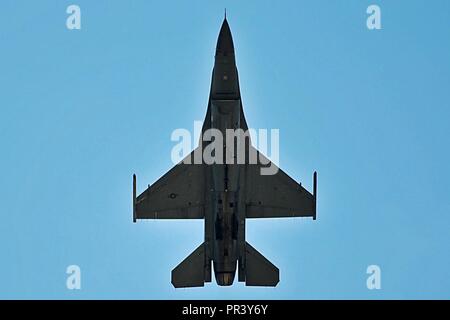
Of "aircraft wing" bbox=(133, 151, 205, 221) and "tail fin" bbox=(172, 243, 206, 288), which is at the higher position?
"aircraft wing" bbox=(133, 151, 205, 221)

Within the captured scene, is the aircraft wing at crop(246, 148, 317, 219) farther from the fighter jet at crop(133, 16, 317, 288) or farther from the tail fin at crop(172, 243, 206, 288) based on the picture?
the tail fin at crop(172, 243, 206, 288)

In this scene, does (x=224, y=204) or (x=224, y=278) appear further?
(x=224, y=278)

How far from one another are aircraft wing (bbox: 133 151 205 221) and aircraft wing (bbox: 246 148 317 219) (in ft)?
6.70

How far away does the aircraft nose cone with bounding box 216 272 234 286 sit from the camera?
122ft

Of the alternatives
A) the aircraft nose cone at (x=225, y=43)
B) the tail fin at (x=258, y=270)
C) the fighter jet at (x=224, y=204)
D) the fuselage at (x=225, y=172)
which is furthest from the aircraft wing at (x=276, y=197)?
the aircraft nose cone at (x=225, y=43)

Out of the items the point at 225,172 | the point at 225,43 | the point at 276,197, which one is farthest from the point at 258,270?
the point at 225,43

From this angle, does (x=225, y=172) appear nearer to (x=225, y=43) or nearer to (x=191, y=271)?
(x=225, y=43)

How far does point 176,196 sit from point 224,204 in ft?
10.2

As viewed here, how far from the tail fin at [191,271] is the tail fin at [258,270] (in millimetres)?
1841

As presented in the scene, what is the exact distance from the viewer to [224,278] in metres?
37.2

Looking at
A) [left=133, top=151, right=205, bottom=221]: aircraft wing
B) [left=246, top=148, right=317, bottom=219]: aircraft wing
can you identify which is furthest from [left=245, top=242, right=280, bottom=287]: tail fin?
[left=133, top=151, right=205, bottom=221]: aircraft wing

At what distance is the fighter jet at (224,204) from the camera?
35844 millimetres
